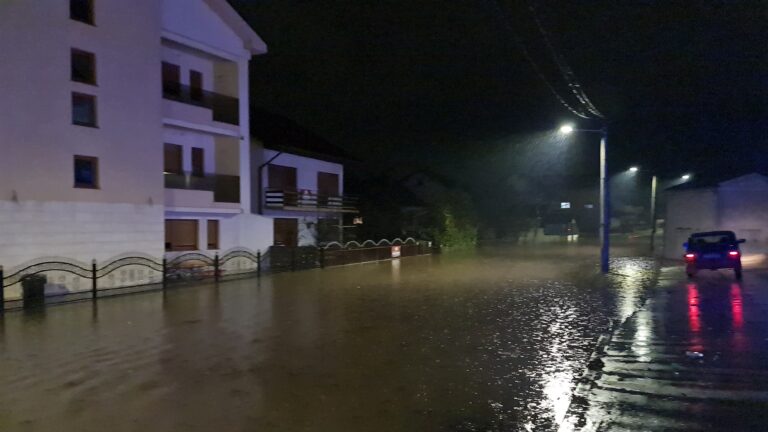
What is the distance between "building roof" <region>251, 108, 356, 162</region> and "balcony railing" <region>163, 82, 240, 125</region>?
385cm

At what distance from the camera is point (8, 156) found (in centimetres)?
1539

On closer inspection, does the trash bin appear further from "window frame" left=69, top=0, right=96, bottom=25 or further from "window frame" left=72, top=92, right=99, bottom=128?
"window frame" left=69, top=0, right=96, bottom=25

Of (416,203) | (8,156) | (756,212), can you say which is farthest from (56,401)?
(416,203)

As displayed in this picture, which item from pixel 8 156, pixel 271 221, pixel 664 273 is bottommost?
pixel 664 273

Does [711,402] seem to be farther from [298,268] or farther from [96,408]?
[298,268]

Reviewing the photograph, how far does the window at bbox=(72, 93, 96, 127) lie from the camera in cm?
1714

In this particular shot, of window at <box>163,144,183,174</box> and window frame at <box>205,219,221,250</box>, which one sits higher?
window at <box>163,144,183,174</box>

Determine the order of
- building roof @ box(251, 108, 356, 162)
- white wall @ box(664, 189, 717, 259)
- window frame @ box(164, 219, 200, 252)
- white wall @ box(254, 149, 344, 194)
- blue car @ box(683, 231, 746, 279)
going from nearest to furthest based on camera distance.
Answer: blue car @ box(683, 231, 746, 279)
window frame @ box(164, 219, 200, 252)
white wall @ box(664, 189, 717, 259)
white wall @ box(254, 149, 344, 194)
building roof @ box(251, 108, 356, 162)

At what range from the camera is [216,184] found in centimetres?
2323

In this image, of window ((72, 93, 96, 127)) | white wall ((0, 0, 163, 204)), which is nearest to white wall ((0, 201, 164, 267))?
white wall ((0, 0, 163, 204))

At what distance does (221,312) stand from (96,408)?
22.5 feet

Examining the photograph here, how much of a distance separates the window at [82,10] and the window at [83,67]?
0.96m

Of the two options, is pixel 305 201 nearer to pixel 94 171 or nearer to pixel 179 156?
pixel 179 156

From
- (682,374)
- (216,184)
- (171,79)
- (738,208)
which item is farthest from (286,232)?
(682,374)
